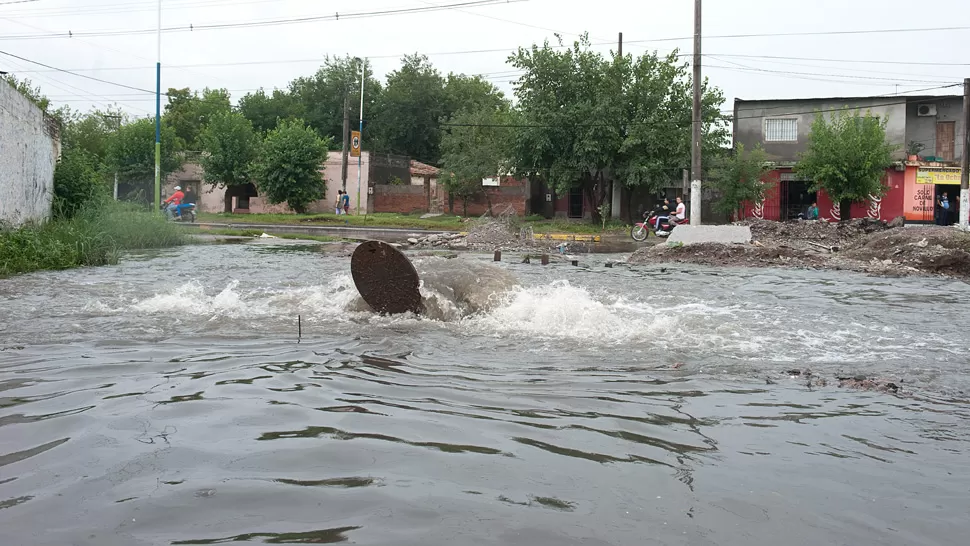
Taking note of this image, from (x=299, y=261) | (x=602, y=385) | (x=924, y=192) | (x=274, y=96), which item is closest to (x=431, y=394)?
(x=602, y=385)

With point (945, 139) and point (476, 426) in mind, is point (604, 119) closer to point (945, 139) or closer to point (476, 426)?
point (945, 139)

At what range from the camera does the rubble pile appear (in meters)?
16.2

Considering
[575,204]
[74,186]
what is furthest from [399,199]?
[74,186]

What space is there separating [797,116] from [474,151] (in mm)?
16184

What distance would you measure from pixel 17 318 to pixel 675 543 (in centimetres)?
734

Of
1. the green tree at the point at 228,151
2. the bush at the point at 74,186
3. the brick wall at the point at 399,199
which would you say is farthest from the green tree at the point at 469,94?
the bush at the point at 74,186

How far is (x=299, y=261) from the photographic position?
16281 mm

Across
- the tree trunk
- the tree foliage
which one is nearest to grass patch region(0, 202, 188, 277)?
the tree foliage

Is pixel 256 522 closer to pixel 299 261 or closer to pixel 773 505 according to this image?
pixel 773 505

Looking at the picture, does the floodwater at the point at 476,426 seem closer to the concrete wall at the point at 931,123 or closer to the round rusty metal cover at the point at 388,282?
the round rusty metal cover at the point at 388,282

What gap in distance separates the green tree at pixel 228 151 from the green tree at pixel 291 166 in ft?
13.1

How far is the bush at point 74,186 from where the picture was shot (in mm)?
20219

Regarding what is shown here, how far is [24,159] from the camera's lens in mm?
17344

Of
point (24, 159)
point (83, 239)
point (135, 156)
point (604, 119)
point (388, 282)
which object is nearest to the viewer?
point (388, 282)
